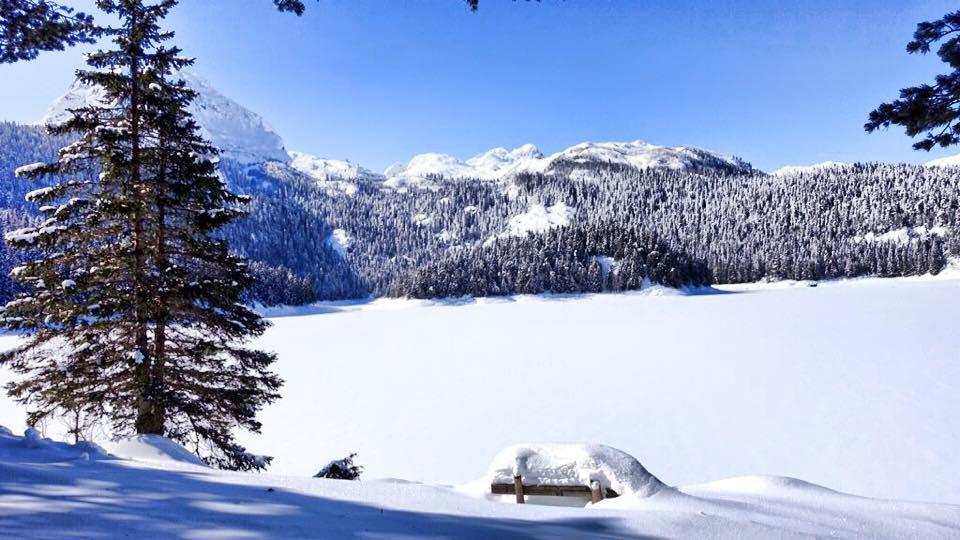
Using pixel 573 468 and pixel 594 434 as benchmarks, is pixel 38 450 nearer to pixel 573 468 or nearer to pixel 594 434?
pixel 573 468

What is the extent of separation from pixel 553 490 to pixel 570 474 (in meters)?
0.28

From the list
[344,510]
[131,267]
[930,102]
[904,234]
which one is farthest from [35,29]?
[904,234]

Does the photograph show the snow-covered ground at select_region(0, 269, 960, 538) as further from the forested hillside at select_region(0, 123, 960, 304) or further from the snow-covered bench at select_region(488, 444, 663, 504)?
the forested hillside at select_region(0, 123, 960, 304)

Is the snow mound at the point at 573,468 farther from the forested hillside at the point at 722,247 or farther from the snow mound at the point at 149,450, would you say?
the forested hillside at the point at 722,247

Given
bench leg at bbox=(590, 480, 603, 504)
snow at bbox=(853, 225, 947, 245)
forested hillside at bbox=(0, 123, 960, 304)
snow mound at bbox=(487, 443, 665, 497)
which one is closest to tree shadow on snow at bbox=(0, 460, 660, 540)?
bench leg at bbox=(590, 480, 603, 504)

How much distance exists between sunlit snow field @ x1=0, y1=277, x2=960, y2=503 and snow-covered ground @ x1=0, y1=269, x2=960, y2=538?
3.5 inches

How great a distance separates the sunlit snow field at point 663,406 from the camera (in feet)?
40.0

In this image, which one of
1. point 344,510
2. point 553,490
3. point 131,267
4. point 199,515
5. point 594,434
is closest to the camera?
point 199,515

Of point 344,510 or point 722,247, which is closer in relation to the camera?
point 344,510

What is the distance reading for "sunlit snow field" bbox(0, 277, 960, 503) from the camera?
1218 centimetres

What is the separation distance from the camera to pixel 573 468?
568 cm

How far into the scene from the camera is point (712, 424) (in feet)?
48.8

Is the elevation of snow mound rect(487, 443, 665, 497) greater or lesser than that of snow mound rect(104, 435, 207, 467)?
greater

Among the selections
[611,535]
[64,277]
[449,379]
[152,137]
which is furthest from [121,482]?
[449,379]
